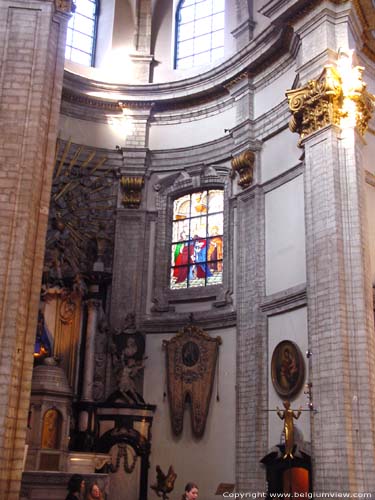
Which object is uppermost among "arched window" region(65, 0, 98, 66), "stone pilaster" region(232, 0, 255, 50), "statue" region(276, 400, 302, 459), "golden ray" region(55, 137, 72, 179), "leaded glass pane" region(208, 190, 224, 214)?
"arched window" region(65, 0, 98, 66)

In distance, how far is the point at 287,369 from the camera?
46.2 feet

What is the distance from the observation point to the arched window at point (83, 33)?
2067cm

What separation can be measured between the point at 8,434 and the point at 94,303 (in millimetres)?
8594

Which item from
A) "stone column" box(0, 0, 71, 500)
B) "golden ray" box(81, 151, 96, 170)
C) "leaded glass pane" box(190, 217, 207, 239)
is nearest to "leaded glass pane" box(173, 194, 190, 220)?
"leaded glass pane" box(190, 217, 207, 239)

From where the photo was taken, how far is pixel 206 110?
19031 millimetres

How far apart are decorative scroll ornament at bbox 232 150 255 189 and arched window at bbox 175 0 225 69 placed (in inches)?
165

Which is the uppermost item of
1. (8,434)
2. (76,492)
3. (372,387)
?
(372,387)

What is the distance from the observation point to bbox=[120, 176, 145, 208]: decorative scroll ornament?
18.9 metres

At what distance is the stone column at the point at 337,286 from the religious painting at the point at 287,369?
807 mm

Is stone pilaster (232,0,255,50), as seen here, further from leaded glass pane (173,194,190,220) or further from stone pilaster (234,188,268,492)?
stone pilaster (234,188,268,492)

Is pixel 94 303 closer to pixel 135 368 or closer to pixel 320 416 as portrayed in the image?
pixel 135 368

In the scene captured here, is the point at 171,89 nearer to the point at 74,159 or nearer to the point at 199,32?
the point at 199,32

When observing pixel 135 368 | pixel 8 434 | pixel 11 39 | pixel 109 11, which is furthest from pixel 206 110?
pixel 8 434

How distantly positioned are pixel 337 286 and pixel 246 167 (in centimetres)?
506
